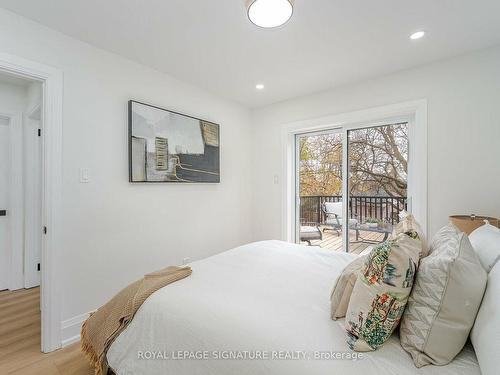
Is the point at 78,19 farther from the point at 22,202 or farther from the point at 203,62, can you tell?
the point at 22,202

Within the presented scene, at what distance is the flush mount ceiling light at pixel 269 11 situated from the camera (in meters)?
1.33

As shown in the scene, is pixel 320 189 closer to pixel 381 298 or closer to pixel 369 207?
pixel 369 207

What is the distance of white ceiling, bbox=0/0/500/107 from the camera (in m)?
1.73

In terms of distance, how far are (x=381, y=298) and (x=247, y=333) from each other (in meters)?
0.54

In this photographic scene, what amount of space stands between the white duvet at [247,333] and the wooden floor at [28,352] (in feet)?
2.54

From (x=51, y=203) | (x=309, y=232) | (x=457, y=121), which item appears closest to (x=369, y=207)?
(x=309, y=232)

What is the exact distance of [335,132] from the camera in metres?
3.37

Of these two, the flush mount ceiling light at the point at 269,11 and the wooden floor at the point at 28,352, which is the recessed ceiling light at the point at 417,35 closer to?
the flush mount ceiling light at the point at 269,11

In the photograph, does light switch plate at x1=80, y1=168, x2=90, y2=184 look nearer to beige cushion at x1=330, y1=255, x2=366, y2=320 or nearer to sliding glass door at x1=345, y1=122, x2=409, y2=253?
beige cushion at x1=330, y1=255, x2=366, y2=320

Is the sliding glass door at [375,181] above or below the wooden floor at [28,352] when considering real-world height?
above

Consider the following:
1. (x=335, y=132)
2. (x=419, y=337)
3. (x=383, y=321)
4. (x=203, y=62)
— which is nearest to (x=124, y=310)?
(x=383, y=321)

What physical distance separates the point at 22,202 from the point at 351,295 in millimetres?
3765

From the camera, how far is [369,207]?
3066 mm

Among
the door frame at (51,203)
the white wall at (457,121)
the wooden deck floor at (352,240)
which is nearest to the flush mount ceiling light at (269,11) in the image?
the door frame at (51,203)
